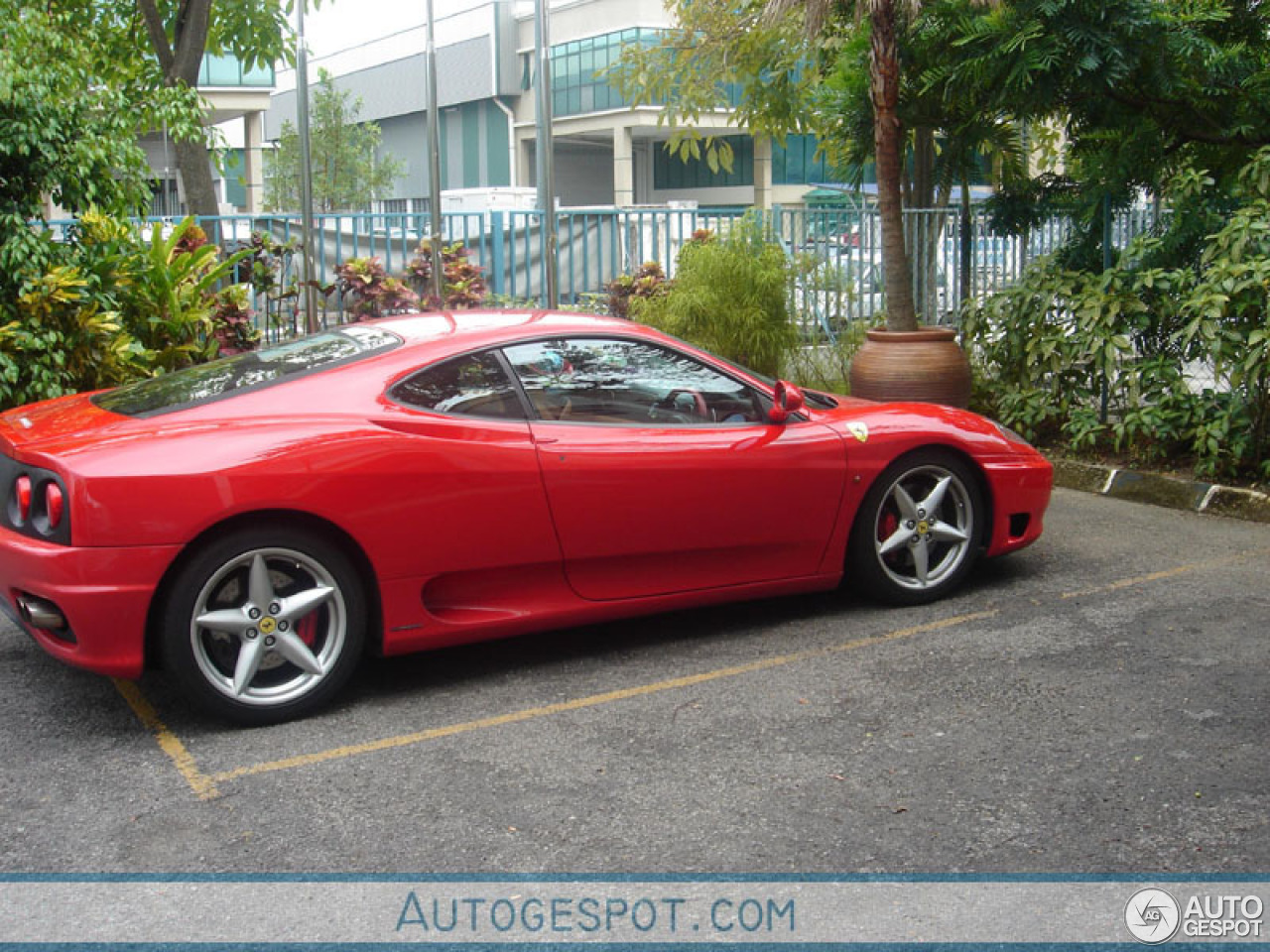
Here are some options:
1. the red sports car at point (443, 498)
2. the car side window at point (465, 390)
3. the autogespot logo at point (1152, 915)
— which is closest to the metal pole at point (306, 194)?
the red sports car at point (443, 498)

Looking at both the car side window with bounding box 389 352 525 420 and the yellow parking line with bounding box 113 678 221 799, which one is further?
the car side window with bounding box 389 352 525 420

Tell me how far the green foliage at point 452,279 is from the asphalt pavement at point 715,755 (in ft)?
19.5

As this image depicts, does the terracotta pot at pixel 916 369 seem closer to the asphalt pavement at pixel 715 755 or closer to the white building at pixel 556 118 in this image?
the asphalt pavement at pixel 715 755

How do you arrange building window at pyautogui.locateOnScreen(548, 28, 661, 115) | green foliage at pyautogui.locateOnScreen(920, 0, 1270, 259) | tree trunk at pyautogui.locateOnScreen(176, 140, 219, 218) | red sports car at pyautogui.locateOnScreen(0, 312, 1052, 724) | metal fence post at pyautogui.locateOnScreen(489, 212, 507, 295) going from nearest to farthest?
red sports car at pyautogui.locateOnScreen(0, 312, 1052, 724), green foliage at pyautogui.locateOnScreen(920, 0, 1270, 259), metal fence post at pyautogui.locateOnScreen(489, 212, 507, 295), tree trunk at pyautogui.locateOnScreen(176, 140, 219, 218), building window at pyautogui.locateOnScreen(548, 28, 661, 115)

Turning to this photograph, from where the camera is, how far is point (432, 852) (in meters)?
3.57

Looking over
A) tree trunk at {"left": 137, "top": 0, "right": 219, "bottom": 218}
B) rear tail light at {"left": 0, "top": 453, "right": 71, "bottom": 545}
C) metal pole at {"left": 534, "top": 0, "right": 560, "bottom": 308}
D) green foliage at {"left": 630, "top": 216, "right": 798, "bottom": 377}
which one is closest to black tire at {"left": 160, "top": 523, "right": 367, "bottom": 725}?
rear tail light at {"left": 0, "top": 453, "right": 71, "bottom": 545}

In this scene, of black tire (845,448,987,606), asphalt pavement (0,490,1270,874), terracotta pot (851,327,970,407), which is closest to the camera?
asphalt pavement (0,490,1270,874)

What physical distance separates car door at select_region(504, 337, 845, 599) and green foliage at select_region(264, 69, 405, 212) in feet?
133

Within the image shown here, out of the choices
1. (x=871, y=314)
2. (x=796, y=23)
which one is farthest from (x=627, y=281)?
(x=796, y=23)

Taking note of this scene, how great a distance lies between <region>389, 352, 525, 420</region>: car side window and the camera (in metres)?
4.89

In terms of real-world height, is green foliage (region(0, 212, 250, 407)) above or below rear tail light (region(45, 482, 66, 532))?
above

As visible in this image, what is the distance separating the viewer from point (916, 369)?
9492 mm

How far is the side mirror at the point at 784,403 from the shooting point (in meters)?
5.50

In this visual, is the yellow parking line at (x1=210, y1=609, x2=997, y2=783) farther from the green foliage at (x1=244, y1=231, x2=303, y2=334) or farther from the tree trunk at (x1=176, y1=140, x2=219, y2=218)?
the tree trunk at (x1=176, y1=140, x2=219, y2=218)
